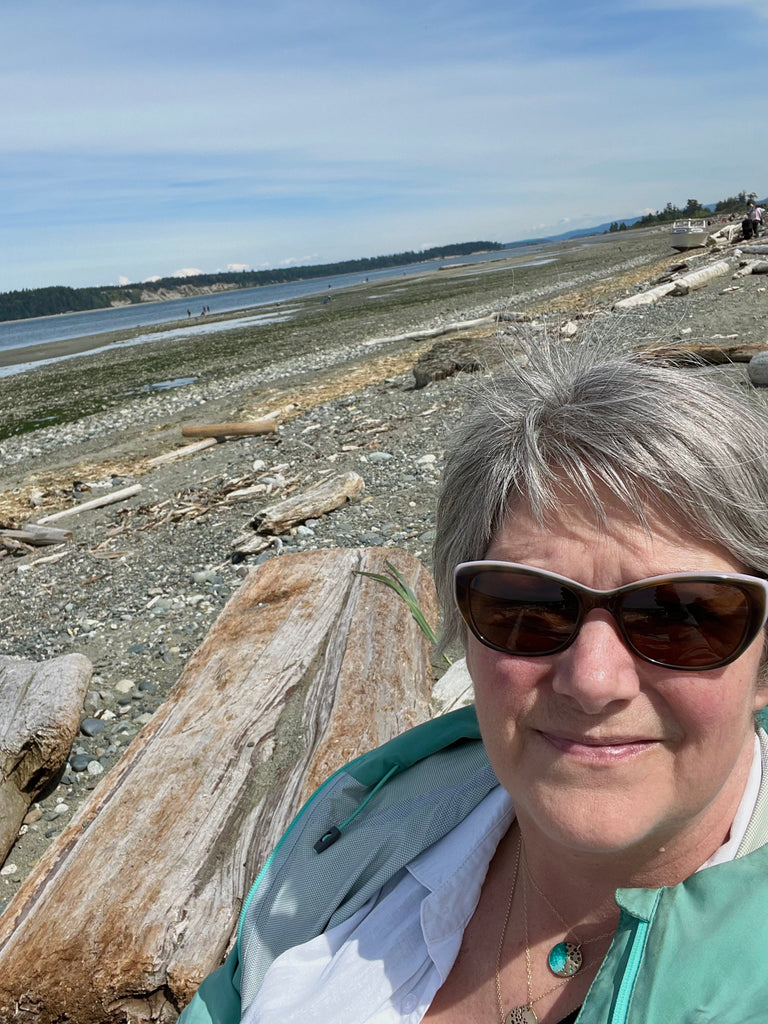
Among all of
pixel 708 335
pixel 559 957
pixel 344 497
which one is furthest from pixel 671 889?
pixel 708 335

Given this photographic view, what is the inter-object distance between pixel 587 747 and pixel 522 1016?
2.01ft

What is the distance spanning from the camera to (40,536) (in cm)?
1005

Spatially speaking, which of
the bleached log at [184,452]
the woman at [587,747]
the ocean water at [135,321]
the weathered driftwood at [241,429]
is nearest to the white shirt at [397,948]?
the woman at [587,747]

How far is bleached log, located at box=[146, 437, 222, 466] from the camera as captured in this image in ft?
43.6

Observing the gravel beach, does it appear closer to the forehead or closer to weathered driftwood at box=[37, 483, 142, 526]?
weathered driftwood at box=[37, 483, 142, 526]

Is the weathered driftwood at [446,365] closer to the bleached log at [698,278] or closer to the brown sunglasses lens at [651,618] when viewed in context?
the bleached log at [698,278]

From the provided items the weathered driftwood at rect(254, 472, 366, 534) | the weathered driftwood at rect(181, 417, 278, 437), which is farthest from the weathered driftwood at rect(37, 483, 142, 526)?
the weathered driftwood at rect(254, 472, 366, 534)

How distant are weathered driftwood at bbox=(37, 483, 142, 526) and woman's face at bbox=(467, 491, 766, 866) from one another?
34.7 feet

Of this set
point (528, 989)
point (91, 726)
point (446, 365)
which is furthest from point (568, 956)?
point (446, 365)

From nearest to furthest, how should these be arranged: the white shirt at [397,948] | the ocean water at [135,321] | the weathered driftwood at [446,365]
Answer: the white shirt at [397,948]
the weathered driftwood at [446,365]
the ocean water at [135,321]

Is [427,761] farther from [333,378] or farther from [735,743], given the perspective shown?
[333,378]

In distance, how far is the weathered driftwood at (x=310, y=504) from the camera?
317 inches

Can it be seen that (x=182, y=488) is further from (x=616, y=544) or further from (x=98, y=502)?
(x=616, y=544)

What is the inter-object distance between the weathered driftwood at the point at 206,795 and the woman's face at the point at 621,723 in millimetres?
1516
